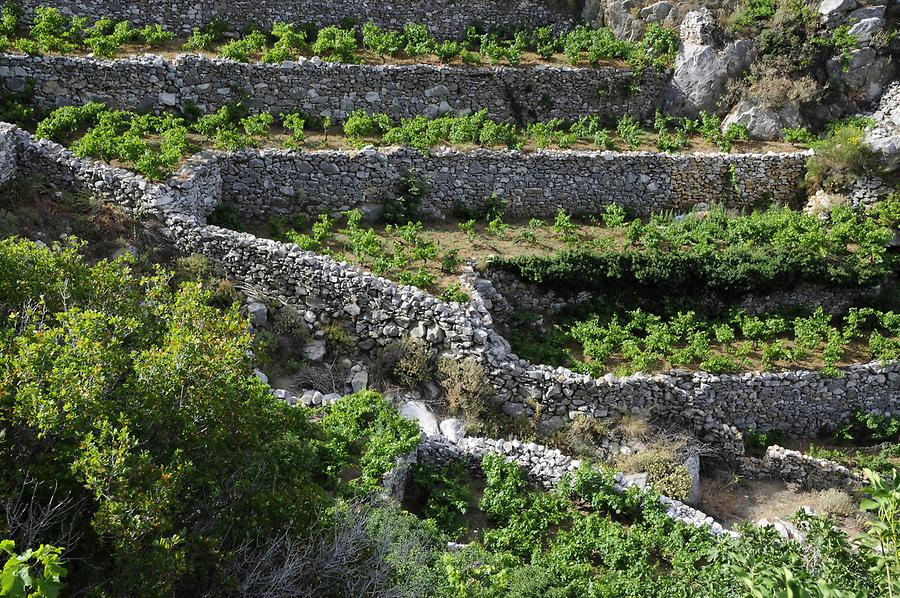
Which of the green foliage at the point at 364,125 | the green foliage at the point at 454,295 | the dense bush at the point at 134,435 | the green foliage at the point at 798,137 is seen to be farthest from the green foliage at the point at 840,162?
the dense bush at the point at 134,435

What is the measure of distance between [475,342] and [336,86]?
9.70m

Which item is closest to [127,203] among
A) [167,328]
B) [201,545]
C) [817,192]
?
[167,328]

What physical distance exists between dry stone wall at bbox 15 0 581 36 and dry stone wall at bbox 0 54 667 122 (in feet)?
10.1

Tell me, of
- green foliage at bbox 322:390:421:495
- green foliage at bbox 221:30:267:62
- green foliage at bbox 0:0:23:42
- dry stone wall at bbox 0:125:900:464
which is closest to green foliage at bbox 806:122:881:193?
dry stone wall at bbox 0:125:900:464

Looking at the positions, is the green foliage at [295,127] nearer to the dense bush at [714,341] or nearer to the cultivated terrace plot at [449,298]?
the cultivated terrace plot at [449,298]

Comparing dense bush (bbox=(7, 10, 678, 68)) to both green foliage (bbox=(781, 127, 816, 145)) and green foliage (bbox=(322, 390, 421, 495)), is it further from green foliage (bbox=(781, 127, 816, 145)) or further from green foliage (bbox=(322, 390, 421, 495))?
green foliage (bbox=(322, 390, 421, 495))

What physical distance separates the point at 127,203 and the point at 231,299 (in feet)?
11.1

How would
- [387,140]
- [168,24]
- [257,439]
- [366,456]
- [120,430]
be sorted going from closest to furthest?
[120,430] < [257,439] < [366,456] < [387,140] < [168,24]

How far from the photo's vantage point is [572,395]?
46.7 ft

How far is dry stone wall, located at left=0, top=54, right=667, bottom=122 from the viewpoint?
58.9ft

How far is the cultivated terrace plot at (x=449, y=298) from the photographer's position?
7.44m

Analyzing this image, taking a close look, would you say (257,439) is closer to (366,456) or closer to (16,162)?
(366,456)

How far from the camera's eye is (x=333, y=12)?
875 inches

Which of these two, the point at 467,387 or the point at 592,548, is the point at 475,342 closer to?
the point at 467,387
